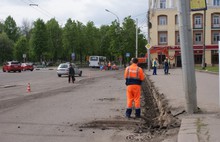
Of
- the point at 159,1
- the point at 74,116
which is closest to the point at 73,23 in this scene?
the point at 159,1

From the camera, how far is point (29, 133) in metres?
8.77

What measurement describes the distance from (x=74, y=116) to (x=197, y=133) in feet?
16.1

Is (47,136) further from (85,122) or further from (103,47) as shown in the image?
(103,47)

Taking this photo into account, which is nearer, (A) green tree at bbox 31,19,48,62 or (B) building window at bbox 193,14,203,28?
(B) building window at bbox 193,14,203,28

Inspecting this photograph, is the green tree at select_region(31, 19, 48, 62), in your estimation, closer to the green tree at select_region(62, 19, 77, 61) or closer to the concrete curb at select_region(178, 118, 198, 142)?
the green tree at select_region(62, 19, 77, 61)

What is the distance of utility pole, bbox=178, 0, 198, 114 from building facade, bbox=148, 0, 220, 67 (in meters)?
63.2

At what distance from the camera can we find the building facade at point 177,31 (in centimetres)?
7362

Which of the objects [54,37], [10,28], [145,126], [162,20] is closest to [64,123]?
[145,126]

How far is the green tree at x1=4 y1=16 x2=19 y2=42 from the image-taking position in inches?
4587

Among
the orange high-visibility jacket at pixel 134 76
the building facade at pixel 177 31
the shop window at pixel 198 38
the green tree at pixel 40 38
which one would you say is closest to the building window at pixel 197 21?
the building facade at pixel 177 31

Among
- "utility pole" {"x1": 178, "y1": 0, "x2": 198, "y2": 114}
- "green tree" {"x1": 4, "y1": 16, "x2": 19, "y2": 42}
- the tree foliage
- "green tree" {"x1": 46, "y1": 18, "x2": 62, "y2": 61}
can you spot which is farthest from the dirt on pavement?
"green tree" {"x1": 4, "y1": 16, "x2": 19, "y2": 42}

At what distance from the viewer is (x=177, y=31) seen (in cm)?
7406

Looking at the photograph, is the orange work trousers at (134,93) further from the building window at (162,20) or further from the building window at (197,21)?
the building window at (197,21)

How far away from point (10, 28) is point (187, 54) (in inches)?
4434
